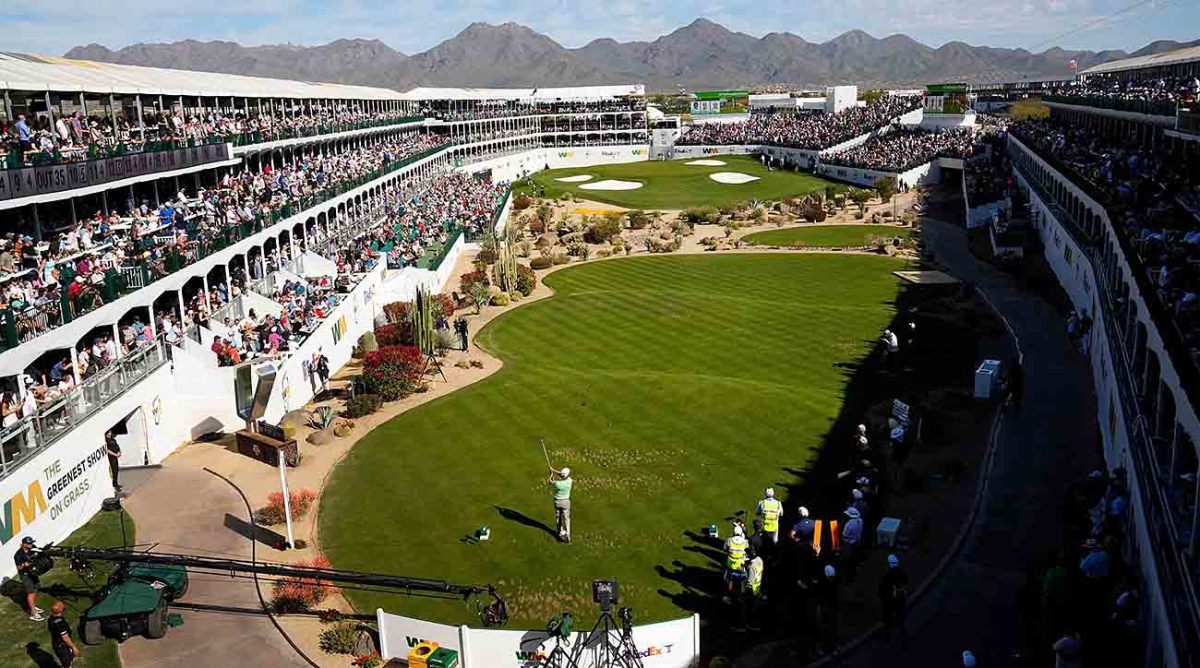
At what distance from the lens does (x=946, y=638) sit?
48.8 feet

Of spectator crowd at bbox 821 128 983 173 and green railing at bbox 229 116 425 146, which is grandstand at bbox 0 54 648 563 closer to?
green railing at bbox 229 116 425 146

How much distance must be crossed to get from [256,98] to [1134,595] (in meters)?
46.6

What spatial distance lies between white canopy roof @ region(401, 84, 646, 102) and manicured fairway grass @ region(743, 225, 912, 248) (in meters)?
41.8

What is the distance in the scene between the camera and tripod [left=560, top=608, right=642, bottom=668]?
13609 millimetres

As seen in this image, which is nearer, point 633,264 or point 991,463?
point 991,463

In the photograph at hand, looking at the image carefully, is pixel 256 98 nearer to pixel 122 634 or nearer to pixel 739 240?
pixel 739 240

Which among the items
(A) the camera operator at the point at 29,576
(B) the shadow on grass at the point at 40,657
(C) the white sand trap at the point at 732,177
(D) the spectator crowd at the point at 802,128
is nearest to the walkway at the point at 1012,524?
(B) the shadow on grass at the point at 40,657

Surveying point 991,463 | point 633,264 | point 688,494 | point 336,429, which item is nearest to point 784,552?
point 688,494

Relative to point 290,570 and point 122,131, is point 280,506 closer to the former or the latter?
point 290,570

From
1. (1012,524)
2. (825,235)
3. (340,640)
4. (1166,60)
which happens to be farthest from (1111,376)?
(1166,60)

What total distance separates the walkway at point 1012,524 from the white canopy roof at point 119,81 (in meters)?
25.3

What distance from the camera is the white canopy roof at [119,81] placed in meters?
27.2

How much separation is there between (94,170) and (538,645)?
21220 millimetres

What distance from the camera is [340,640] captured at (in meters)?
15.2
